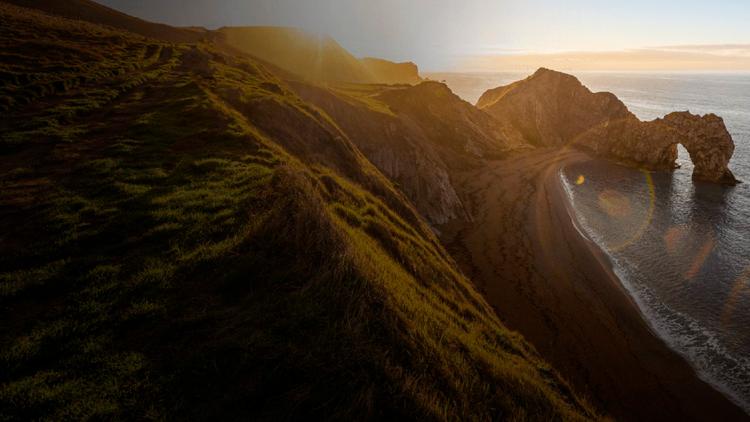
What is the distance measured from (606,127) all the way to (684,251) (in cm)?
6684

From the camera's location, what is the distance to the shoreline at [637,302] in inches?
811

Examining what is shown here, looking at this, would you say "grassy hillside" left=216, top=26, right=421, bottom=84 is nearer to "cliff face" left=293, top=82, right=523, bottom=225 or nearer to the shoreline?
"cliff face" left=293, top=82, right=523, bottom=225

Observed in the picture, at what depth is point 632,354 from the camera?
22.6m

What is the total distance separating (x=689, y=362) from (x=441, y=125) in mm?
60246

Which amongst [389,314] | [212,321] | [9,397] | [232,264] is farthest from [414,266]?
[9,397]

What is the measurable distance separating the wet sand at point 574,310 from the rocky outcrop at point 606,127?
1876 inches

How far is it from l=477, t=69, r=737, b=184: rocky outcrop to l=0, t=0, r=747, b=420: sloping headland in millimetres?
58766

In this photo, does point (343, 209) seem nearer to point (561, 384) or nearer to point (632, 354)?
point (561, 384)

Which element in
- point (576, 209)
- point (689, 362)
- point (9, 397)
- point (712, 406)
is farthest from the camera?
point (576, 209)

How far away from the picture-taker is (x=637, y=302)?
28.5 m

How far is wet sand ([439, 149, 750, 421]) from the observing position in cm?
1958

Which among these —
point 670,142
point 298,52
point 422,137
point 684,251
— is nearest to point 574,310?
point 684,251

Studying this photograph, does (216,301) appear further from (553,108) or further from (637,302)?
(553,108)

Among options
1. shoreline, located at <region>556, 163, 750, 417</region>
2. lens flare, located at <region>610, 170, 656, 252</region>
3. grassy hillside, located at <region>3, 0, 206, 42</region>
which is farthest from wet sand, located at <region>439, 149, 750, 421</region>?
grassy hillside, located at <region>3, 0, 206, 42</region>
